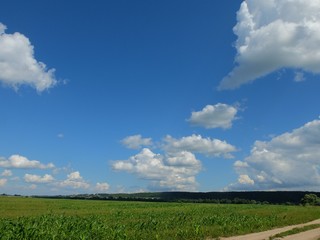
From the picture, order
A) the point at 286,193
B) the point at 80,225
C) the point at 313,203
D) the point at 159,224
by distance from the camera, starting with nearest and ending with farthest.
Answer: the point at 80,225 → the point at 159,224 → the point at 313,203 → the point at 286,193

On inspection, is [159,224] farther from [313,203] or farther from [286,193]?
[286,193]

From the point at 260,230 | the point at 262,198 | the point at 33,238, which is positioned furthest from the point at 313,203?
the point at 33,238

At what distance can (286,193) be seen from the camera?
19725 cm

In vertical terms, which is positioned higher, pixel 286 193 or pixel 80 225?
pixel 286 193

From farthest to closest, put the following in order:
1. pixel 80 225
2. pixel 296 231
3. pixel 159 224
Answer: pixel 159 224
pixel 296 231
pixel 80 225

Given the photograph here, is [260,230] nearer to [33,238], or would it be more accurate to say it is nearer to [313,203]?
[33,238]

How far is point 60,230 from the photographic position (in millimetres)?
27797

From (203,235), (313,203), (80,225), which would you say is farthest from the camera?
(313,203)

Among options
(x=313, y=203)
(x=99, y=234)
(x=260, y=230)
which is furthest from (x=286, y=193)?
(x=99, y=234)

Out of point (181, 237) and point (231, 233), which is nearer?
point (181, 237)

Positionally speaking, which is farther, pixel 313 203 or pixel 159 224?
pixel 313 203

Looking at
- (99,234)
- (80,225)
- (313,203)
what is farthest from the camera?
(313,203)

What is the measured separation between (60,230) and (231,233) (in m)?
12.9

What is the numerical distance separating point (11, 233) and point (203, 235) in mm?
12694
